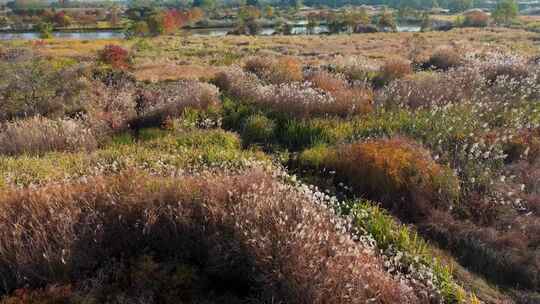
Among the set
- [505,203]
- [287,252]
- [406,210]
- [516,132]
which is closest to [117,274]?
[287,252]

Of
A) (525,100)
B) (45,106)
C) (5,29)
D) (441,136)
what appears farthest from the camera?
(5,29)

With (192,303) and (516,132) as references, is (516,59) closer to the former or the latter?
(516,132)

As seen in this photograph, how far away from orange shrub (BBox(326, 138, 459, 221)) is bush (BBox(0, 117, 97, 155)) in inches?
186

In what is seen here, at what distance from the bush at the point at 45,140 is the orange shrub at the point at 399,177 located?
4735 millimetres

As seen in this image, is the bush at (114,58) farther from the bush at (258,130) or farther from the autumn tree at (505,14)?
the autumn tree at (505,14)

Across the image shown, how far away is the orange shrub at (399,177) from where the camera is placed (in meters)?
5.55

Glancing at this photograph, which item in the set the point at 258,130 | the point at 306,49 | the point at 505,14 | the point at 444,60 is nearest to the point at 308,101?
the point at 258,130

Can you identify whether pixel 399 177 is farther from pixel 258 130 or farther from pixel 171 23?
pixel 171 23

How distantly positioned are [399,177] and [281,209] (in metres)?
2.26

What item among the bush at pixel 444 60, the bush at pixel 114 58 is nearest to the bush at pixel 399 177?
the bush at pixel 444 60

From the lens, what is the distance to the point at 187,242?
4305 mm

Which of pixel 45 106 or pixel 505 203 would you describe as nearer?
pixel 505 203

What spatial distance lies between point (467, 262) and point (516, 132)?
3.82 meters

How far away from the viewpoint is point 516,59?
13078mm
